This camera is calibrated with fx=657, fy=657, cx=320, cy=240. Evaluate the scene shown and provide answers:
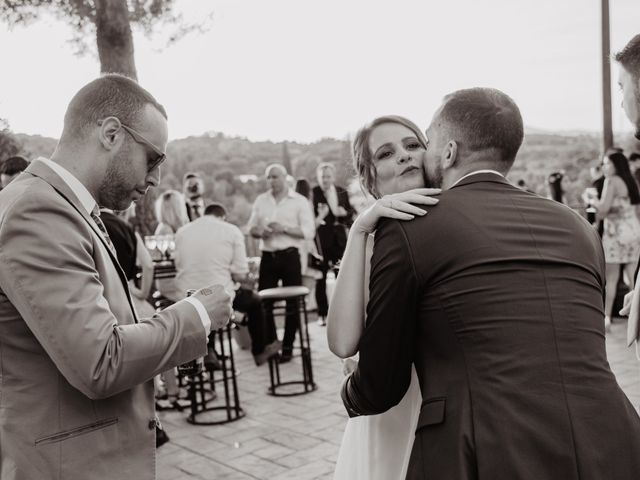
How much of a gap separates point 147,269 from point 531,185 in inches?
318

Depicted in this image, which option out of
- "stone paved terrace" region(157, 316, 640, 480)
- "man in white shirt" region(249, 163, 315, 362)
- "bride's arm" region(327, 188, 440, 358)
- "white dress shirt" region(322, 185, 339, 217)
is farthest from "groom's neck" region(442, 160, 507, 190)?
"white dress shirt" region(322, 185, 339, 217)

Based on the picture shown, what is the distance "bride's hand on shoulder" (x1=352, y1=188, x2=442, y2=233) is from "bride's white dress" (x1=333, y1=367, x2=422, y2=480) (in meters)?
0.74

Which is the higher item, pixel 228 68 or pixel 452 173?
pixel 228 68

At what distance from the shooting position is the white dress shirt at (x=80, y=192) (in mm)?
1682

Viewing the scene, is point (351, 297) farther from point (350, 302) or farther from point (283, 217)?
point (283, 217)

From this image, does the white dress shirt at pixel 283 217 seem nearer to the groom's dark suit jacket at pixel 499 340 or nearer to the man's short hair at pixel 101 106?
the man's short hair at pixel 101 106

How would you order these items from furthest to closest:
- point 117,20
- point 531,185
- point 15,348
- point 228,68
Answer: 1. point 531,185
2. point 228,68
3. point 117,20
4. point 15,348

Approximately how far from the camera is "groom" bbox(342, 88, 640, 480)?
1.48 meters

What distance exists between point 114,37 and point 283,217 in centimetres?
286

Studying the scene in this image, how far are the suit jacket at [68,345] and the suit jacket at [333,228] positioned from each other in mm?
7297

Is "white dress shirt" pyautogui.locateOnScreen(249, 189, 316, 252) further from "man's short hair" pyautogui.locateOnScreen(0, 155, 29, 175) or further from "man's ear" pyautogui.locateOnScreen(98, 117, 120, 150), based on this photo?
"man's ear" pyautogui.locateOnScreen(98, 117, 120, 150)

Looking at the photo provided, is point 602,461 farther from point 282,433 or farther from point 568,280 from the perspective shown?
point 282,433

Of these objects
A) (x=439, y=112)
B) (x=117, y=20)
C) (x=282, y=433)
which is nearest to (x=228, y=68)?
(x=117, y=20)

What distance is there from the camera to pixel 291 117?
10.8 meters
